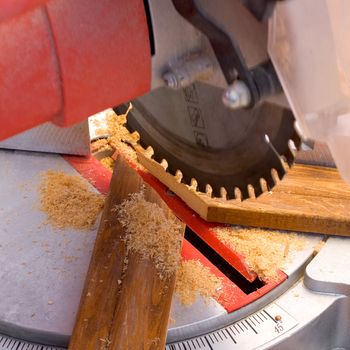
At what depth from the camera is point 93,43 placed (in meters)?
0.71

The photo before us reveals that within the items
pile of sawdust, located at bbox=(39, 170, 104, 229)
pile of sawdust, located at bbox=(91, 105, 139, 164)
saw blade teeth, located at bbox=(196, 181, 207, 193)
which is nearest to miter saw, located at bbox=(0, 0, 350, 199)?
saw blade teeth, located at bbox=(196, 181, 207, 193)

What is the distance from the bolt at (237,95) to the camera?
0.74 meters

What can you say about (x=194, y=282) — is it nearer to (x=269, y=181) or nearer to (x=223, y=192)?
(x=223, y=192)

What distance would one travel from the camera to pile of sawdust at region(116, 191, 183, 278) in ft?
3.98

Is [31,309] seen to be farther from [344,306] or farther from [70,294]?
[344,306]

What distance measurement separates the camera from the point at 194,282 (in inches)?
48.1

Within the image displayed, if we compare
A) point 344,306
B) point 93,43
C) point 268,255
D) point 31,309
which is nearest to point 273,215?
point 268,255

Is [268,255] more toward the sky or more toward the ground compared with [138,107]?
more toward the ground

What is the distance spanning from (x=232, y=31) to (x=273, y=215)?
63cm

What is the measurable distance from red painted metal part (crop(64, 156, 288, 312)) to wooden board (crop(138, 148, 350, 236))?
23 millimetres

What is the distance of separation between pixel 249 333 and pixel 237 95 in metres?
0.59

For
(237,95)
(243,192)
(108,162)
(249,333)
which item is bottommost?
(249,333)

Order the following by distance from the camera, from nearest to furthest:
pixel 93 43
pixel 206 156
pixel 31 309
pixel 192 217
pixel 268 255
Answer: pixel 93 43, pixel 206 156, pixel 31 309, pixel 268 255, pixel 192 217

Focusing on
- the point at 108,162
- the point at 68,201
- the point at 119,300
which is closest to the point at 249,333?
the point at 119,300
